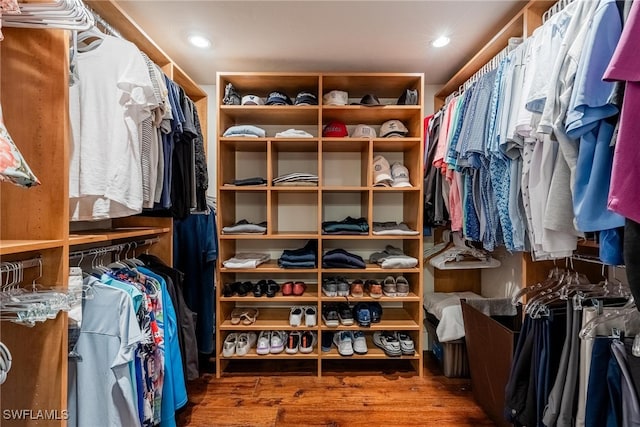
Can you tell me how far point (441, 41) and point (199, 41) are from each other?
1.37 meters

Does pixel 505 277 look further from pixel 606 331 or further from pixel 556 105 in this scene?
pixel 556 105

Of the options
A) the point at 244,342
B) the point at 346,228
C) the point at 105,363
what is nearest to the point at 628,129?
the point at 346,228

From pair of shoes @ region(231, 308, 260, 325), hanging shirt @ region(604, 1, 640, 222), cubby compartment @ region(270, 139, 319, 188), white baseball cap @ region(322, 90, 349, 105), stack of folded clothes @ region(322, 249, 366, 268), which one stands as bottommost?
pair of shoes @ region(231, 308, 260, 325)

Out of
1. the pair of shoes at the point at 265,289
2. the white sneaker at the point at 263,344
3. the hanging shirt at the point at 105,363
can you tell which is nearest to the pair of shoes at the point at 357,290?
the pair of shoes at the point at 265,289

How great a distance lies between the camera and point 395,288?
2035mm

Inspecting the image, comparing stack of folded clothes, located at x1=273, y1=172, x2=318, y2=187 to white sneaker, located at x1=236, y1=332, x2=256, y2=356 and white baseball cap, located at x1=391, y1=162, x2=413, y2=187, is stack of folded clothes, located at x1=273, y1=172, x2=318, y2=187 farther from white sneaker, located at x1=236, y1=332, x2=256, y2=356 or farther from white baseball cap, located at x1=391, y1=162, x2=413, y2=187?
white sneaker, located at x1=236, y1=332, x2=256, y2=356

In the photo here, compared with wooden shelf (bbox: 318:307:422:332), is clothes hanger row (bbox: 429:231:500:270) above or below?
above

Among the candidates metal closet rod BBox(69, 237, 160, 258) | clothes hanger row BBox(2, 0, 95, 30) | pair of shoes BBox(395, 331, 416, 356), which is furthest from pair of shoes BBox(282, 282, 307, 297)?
clothes hanger row BBox(2, 0, 95, 30)

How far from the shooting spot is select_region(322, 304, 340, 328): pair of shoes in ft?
6.50

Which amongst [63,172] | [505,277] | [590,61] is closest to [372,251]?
[505,277]

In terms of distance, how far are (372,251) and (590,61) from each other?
1.69 meters

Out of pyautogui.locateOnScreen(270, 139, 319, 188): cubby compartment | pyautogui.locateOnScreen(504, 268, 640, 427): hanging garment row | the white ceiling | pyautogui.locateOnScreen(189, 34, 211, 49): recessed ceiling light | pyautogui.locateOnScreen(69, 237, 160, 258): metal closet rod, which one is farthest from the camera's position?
pyautogui.locateOnScreen(270, 139, 319, 188): cubby compartment

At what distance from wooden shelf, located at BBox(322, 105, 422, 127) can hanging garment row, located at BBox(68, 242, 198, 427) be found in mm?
1448

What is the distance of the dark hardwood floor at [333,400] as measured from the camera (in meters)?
1.60
